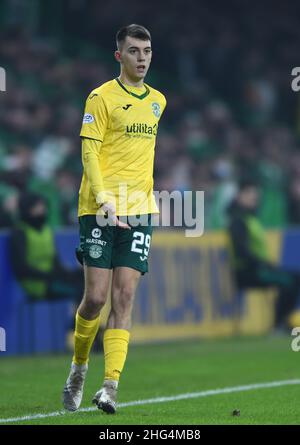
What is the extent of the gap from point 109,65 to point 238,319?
8252mm

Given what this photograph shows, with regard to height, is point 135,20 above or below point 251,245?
above

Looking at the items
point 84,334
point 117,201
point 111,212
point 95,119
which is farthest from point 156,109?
point 84,334

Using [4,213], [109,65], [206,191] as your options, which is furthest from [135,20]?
[4,213]

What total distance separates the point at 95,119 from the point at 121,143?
26 centimetres

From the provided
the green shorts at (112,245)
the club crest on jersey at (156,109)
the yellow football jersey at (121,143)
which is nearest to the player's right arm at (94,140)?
the yellow football jersey at (121,143)

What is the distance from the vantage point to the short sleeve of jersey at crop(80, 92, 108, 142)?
830cm

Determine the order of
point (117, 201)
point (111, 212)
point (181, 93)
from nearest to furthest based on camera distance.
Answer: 1. point (111, 212)
2. point (117, 201)
3. point (181, 93)

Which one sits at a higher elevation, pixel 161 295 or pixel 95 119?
pixel 95 119

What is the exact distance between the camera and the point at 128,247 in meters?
8.41

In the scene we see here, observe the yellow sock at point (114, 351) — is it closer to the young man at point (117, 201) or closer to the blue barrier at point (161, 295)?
the young man at point (117, 201)

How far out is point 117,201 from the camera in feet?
27.6

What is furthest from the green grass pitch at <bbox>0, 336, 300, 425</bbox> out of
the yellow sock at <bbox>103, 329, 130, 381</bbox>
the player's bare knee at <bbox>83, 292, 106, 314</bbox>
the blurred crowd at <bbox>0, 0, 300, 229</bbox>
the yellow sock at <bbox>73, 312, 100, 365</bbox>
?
the blurred crowd at <bbox>0, 0, 300, 229</bbox>

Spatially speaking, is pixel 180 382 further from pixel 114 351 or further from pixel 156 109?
pixel 156 109
